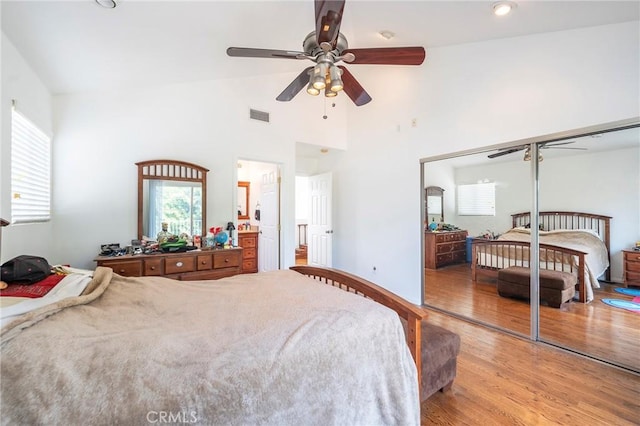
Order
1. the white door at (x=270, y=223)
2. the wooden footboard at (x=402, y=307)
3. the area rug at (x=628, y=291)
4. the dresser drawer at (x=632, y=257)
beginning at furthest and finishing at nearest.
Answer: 1. the white door at (x=270, y=223)
2. the area rug at (x=628, y=291)
3. the dresser drawer at (x=632, y=257)
4. the wooden footboard at (x=402, y=307)

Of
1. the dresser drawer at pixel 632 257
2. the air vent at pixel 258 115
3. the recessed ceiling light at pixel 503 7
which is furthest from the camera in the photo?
the air vent at pixel 258 115

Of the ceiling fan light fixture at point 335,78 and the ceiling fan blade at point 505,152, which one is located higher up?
the ceiling fan light fixture at point 335,78

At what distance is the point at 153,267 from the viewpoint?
277cm

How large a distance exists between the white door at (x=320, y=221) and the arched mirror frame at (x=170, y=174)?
230 cm

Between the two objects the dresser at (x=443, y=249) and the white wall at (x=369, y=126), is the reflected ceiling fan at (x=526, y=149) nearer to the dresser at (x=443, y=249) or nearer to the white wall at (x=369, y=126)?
the white wall at (x=369, y=126)

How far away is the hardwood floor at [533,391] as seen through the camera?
165 cm

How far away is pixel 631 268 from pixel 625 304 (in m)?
0.36

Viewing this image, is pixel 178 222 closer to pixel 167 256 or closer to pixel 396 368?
pixel 167 256

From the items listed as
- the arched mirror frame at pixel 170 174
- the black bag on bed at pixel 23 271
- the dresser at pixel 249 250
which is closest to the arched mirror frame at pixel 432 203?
the arched mirror frame at pixel 170 174

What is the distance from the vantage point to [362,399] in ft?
3.67

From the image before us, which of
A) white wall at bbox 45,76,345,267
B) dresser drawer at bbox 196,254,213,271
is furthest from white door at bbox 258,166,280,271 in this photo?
dresser drawer at bbox 196,254,213,271

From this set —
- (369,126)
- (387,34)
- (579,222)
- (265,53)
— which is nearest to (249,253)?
(369,126)

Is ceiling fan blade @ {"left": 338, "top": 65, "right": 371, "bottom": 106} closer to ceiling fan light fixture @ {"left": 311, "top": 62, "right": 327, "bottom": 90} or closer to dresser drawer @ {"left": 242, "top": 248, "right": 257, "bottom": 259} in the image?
ceiling fan light fixture @ {"left": 311, "top": 62, "right": 327, "bottom": 90}

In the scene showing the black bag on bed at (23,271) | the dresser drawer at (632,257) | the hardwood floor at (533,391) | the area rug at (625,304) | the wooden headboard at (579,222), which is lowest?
the hardwood floor at (533,391)
